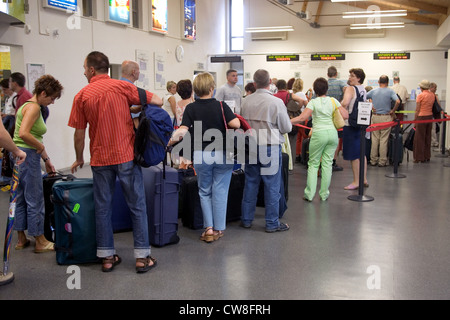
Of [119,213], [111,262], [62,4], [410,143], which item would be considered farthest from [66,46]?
[410,143]

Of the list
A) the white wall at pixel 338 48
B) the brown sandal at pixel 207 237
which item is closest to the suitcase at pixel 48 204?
the brown sandal at pixel 207 237

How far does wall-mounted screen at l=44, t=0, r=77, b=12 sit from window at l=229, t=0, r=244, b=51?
9.63 metres

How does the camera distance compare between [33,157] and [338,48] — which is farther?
[338,48]

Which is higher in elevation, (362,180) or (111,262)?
(362,180)

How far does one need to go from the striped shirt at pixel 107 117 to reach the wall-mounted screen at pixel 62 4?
534 cm

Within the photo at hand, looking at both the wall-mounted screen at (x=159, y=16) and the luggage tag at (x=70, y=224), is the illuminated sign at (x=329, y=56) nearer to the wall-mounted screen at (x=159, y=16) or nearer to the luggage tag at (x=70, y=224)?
the wall-mounted screen at (x=159, y=16)

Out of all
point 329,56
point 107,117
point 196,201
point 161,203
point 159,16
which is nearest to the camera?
point 107,117

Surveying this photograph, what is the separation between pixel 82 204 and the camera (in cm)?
339

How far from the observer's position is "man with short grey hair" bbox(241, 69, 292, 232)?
4.25 meters

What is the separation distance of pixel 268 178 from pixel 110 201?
1.59m

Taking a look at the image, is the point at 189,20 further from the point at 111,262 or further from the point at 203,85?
the point at 111,262

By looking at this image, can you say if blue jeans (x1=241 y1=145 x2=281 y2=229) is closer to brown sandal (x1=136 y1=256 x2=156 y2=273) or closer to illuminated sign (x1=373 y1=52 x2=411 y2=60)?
brown sandal (x1=136 y1=256 x2=156 y2=273)

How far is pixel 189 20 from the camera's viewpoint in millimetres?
13516

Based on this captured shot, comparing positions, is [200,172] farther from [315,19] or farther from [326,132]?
[315,19]
